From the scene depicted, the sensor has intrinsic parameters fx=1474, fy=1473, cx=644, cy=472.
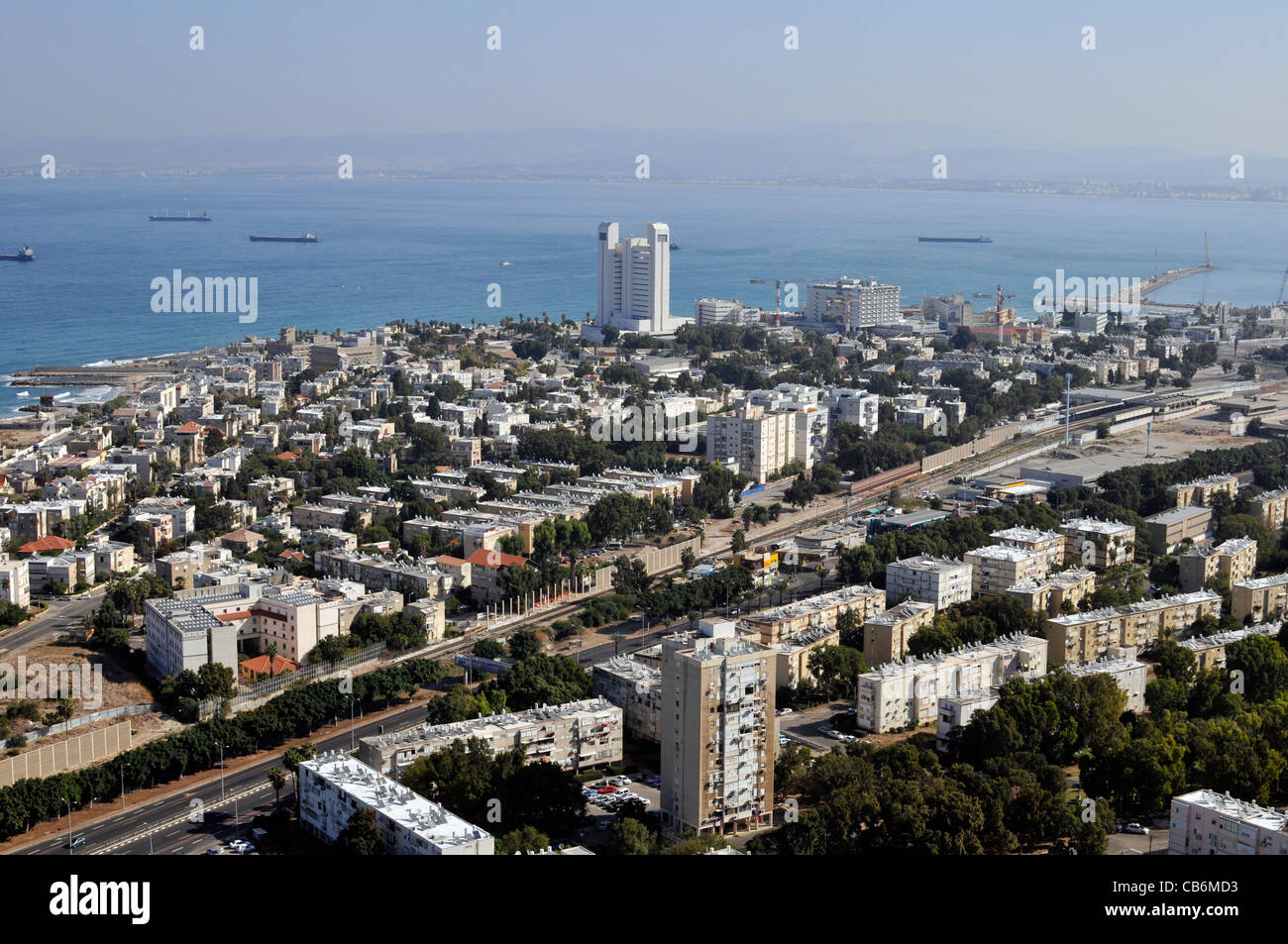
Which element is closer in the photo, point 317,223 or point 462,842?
point 462,842

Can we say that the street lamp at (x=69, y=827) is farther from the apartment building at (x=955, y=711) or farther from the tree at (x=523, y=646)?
the apartment building at (x=955, y=711)

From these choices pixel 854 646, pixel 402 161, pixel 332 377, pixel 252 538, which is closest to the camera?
pixel 854 646

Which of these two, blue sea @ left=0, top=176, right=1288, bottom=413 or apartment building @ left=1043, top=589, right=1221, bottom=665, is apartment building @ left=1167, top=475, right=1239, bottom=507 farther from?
blue sea @ left=0, top=176, right=1288, bottom=413

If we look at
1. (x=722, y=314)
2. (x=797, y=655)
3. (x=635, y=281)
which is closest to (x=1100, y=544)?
(x=797, y=655)
